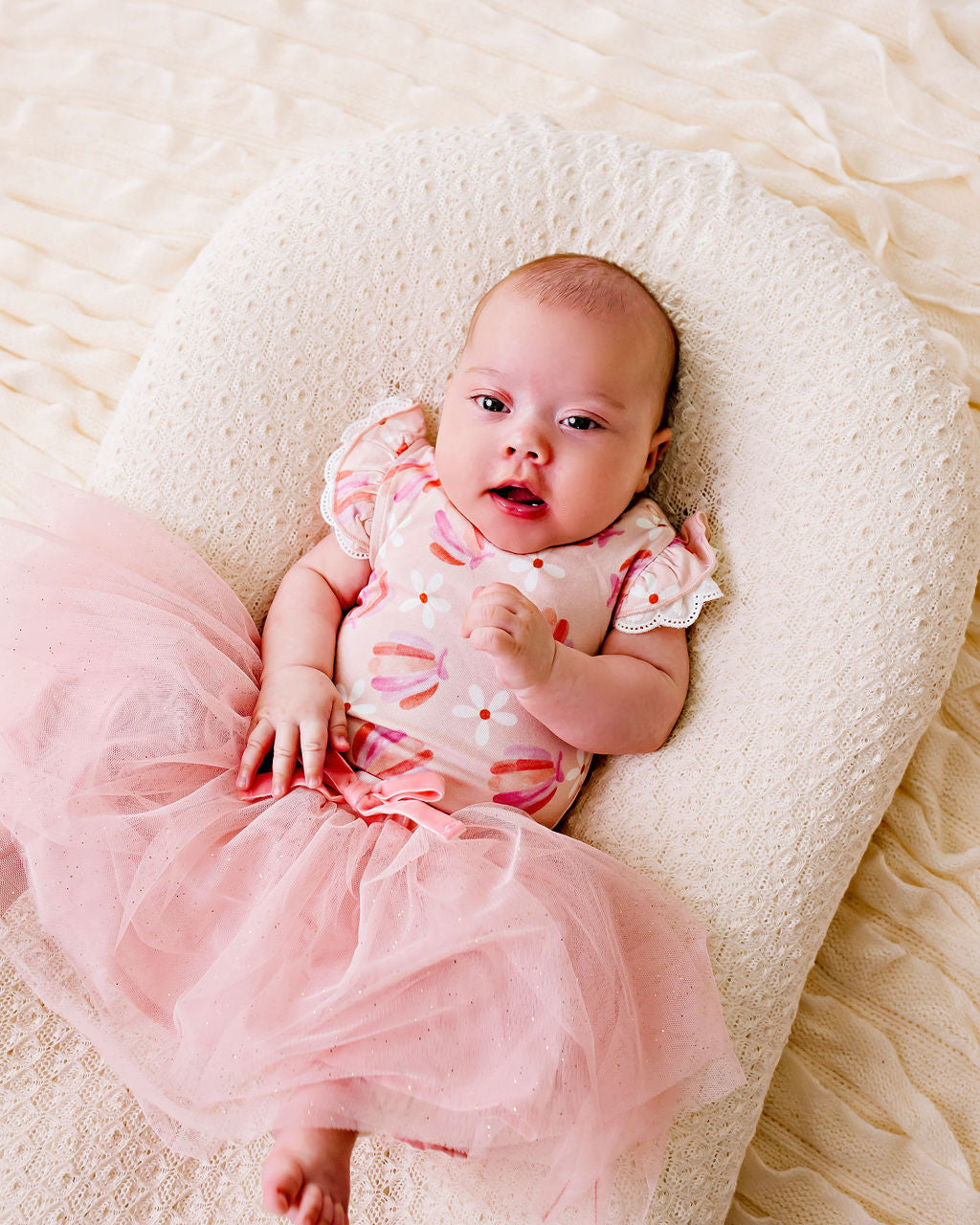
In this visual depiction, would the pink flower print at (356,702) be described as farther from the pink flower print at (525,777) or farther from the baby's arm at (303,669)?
the pink flower print at (525,777)

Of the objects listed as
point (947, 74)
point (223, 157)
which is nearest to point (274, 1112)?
point (223, 157)

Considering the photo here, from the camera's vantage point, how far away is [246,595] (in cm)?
123

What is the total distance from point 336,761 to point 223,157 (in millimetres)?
979

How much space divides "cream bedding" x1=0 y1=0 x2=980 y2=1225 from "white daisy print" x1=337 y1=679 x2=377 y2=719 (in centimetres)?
50

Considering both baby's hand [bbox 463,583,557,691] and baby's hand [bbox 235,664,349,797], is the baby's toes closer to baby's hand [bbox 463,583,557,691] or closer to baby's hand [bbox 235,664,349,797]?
baby's hand [bbox 235,664,349,797]

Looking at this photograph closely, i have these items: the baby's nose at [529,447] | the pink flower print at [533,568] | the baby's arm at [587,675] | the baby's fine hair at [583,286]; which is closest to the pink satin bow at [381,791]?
the baby's arm at [587,675]

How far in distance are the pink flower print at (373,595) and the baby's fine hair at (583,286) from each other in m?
0.29

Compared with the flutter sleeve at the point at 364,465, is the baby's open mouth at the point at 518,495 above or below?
above

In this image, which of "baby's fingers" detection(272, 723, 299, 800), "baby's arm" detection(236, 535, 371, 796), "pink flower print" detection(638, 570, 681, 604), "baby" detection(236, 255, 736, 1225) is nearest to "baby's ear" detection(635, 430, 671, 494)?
"baby" detection(236, 255, 736, 1225)

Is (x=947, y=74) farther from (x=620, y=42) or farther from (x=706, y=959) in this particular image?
(x=706, y=959)

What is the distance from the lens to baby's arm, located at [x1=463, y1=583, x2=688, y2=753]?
1.00 metres

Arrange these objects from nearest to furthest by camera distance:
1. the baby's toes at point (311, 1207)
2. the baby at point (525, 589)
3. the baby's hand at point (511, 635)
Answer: the baby's toes at point (311, 1207) → the baby's hand at point (511, 635) → the baby at point (525, 589)

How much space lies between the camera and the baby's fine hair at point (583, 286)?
1.14 meters

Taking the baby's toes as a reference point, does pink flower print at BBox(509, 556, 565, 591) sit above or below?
above
